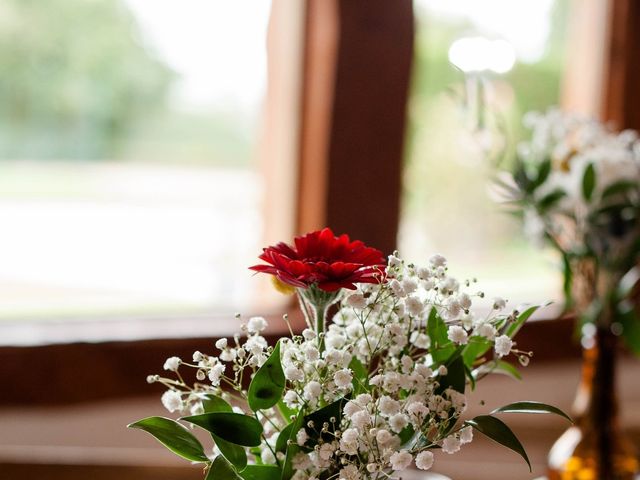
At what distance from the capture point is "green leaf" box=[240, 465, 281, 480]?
822mm

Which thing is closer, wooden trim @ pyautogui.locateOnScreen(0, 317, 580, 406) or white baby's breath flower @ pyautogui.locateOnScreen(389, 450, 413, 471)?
white baby's breath flower @ pyautogui.locateOnScreen(389, 450, 413, 471)

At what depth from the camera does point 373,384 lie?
2.64 feet

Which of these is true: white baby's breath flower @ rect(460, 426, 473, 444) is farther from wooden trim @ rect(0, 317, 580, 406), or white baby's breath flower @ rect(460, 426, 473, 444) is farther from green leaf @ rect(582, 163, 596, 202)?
wooden trim @ rect(0, 317, 580, 406)

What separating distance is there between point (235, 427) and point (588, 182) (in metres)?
0.85

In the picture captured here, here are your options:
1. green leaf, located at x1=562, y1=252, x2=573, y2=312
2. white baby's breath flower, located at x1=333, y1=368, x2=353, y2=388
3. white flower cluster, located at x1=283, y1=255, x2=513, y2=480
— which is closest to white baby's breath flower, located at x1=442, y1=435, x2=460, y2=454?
white flower cluster, located at x1=283, y1=255, x2=513, y2=480

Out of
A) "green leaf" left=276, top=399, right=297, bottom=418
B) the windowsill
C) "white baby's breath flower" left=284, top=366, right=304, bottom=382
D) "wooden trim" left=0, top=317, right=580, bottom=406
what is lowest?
"wooden trim" left=0, top=317, right=580, bottom=406

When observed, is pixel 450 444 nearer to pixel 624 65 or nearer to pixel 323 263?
pixel 323 263

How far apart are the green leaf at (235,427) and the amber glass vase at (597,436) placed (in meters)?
0.78

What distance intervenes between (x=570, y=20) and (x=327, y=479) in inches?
81.9

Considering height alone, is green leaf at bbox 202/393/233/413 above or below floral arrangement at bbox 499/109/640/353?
below

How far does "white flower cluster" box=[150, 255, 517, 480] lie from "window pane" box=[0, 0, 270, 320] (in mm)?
1230

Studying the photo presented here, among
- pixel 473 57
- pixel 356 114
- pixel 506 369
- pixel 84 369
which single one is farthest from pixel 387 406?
pixel 356 114

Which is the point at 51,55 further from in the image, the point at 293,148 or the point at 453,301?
the point at 453,301

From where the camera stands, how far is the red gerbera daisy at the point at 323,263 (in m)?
0.76
